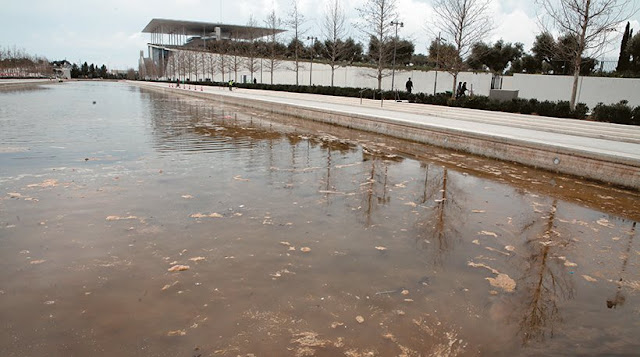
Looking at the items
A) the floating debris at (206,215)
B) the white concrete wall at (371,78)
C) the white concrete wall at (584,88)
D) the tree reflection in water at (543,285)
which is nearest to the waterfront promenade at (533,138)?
the tree reflection in water at (543,285)

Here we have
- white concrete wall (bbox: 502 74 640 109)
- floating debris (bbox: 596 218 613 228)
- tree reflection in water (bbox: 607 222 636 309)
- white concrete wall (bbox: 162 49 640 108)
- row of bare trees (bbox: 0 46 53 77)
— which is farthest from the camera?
row of bare trees (bbox: 0 46 53 77)

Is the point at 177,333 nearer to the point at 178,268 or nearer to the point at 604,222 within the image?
the point at 178,268

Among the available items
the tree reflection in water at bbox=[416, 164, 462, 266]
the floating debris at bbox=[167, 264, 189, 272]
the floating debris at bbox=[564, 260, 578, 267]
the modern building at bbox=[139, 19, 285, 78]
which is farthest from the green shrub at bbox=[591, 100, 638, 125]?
the modern building at bbox=[139, 19, 285, 78]

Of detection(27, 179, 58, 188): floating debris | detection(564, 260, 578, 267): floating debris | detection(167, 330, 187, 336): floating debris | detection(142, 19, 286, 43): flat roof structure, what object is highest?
detection(142, 19, 286, 43): flat roof structure

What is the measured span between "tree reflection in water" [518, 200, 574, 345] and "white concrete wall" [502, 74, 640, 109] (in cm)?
1709

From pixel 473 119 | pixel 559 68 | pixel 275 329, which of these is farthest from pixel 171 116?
pixel 559 68

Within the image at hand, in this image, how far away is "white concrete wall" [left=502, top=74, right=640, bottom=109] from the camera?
1845 cm

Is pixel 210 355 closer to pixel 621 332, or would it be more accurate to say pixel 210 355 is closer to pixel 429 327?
pixel 429 327

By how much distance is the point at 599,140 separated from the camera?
10742 millimetres

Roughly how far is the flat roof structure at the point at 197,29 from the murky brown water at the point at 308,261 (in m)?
68.0

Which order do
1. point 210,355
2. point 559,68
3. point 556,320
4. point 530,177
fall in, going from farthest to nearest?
point 559,68
point 530,177
point 556,320
point 210,355

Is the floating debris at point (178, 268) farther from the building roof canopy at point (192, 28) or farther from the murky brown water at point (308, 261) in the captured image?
the building roof canopy at point (192, 28)

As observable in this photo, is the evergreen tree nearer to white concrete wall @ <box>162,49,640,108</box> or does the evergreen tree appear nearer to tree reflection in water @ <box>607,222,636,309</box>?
white concrete wall @ <box>162,49,640,108</box>

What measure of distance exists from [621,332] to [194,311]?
341cm
